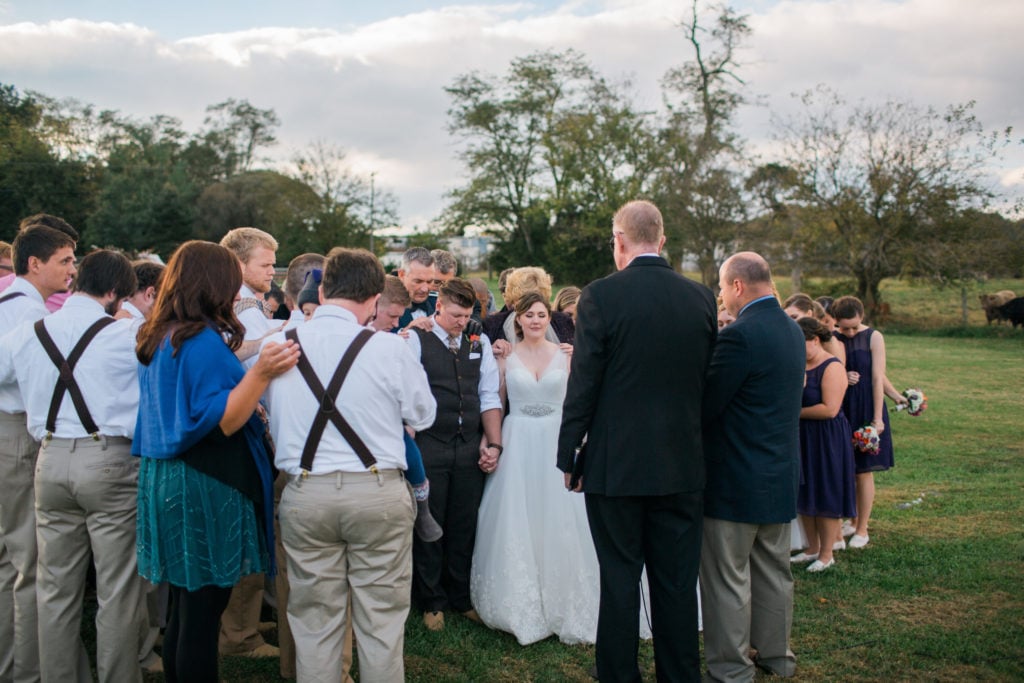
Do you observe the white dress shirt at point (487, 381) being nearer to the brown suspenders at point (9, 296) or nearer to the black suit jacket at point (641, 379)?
the black suit jacket at point (641, 379)

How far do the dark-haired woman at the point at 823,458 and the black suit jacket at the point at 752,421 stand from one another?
161 centimetres

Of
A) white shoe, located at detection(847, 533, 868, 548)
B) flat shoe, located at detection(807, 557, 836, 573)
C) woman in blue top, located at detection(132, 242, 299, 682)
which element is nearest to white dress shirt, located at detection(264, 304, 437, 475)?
woman in blue top, located at detection(132, 242, 299, 682)

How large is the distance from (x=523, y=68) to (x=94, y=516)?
3801 centimetres

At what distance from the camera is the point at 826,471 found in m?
5.76

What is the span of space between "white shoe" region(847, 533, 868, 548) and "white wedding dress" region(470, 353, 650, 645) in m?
2.55

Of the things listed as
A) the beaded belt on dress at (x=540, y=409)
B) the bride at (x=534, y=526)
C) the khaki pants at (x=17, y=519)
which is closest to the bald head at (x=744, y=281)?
the bride at (x=534, y=526)

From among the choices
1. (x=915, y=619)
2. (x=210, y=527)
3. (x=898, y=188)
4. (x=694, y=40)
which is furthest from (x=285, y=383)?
(x=694, y=40)

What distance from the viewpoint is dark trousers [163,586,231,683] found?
3195 millimetres

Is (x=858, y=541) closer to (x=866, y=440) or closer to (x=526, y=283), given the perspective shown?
(x=866, y=440)

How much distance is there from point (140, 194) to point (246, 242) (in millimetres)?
47340

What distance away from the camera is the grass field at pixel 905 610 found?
4328 millimetres

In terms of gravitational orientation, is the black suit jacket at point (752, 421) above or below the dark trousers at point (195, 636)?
above

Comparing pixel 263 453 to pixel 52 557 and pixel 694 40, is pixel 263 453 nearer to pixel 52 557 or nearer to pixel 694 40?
pixel 52 557

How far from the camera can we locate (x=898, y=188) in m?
27.9
